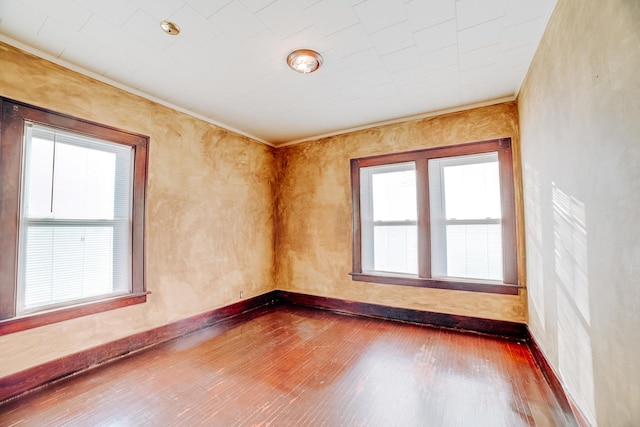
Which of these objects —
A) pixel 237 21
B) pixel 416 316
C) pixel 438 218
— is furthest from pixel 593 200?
pixel 416 316

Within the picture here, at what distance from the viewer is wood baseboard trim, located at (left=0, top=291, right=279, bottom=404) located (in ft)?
6.76

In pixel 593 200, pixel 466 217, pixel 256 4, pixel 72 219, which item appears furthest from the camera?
pixel 466 217

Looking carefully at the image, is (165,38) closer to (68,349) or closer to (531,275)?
(68,349)

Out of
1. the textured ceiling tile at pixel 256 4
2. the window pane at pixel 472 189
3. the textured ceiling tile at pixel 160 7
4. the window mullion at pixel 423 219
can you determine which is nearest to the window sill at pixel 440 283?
the window mullion at pixel 423 219

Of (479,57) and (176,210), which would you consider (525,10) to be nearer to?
(479,57)

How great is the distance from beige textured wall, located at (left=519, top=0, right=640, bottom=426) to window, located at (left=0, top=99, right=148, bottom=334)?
3.62 metres

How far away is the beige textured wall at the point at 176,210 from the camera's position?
2.22 meters

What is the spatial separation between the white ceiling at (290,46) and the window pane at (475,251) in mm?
1557

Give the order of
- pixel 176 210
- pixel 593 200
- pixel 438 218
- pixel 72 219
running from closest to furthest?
pixel 593 200 < pixel 72 219 < pixel 176 210 < pixel 438 218

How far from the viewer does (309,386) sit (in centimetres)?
215

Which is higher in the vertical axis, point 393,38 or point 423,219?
point 393,38

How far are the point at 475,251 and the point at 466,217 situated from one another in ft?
1.41

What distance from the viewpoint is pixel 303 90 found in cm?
290

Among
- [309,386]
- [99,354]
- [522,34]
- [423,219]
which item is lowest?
[309,386]
